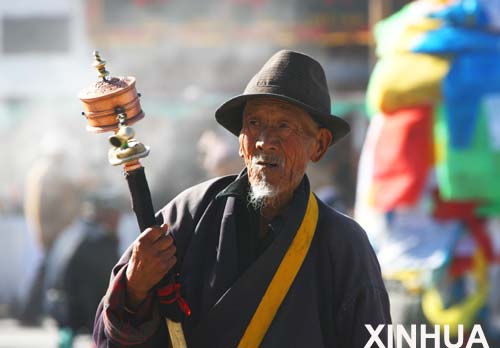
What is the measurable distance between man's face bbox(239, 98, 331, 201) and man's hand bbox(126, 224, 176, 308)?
35 cm

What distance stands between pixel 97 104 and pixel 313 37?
31.9ft

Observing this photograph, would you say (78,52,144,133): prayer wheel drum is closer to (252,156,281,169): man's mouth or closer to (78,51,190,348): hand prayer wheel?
(78,51,190,348): hand prayer wheel

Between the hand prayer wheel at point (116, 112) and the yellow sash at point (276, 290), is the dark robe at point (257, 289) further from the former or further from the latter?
the hand prayer wheel at point (116, 112)

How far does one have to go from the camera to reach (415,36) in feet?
26.5

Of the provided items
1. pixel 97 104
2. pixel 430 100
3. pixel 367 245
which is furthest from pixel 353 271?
pixel 430 100

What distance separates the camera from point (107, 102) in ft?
10.4

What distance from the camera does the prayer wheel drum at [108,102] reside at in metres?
3.16

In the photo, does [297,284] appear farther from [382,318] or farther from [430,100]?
[430,100]

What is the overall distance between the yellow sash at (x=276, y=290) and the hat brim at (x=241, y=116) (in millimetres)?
321

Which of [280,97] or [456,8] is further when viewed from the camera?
[456,8]

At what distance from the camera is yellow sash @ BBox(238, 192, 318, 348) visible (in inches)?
128

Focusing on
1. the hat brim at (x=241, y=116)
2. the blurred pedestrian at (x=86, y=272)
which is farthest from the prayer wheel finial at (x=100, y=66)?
the blurred pedestrian at (x=86, y=272)

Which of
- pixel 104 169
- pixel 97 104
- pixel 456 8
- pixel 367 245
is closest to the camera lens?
pixel 97 104

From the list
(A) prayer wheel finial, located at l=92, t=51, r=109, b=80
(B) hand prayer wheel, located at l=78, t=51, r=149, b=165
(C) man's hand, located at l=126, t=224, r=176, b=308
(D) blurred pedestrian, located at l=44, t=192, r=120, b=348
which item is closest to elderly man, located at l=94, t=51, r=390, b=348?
(C) man's hand, located at l=126, t=224, r=176, b=308
